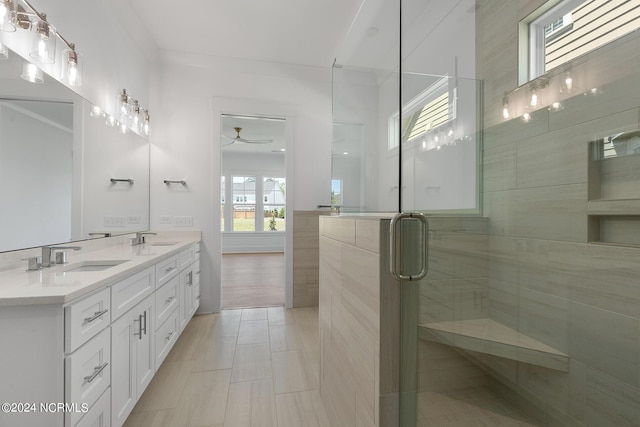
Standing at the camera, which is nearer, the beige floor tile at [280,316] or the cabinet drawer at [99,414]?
the cabinet drawer at [99,414]

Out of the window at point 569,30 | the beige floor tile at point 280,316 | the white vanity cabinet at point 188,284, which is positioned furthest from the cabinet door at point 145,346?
the window at point 569,30

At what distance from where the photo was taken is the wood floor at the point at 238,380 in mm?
1609

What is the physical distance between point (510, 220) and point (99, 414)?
5.59 feet

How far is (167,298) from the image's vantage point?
214 centimetres

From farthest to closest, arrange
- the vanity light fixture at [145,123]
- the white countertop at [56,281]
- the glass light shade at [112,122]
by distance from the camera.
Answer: the vanity light fixture at [145,123] < the glass light shade at [112,122] < the white countertop at [56,281]

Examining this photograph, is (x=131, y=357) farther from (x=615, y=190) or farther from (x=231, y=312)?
(x=615, y=190)

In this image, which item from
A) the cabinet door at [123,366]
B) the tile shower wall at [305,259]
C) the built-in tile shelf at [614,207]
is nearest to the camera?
the built-in tile shelf at [614,207]

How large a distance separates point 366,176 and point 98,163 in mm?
2107

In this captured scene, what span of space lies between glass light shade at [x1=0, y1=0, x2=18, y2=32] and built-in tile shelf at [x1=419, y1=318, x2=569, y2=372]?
7.38ft

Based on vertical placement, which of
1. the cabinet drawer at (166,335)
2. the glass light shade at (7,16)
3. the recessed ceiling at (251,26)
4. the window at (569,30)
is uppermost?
the recessed ceiling at (251,26)

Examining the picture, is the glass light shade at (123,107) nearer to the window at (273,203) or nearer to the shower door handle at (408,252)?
the shower door handle at (408,252)

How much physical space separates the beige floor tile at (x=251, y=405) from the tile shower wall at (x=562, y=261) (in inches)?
51.8

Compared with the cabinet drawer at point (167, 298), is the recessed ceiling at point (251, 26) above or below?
above

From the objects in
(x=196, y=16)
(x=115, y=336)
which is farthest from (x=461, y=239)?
(x=196, y=16)
